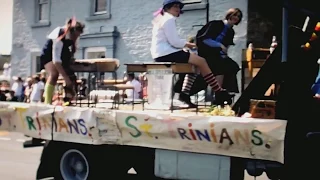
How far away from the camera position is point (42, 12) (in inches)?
998

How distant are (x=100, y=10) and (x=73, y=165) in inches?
596

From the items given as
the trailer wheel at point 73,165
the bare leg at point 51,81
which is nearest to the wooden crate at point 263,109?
the trailer wheel at point 73,165

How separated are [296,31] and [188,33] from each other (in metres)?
13.5

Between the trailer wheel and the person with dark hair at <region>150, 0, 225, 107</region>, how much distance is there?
1746mm

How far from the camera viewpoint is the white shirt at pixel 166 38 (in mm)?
8117

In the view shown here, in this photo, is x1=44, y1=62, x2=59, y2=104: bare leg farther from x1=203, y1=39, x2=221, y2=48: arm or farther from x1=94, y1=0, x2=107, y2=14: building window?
x1=94, y1=0, x2=107, y2=14: building window

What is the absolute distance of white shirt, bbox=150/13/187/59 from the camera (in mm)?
8117

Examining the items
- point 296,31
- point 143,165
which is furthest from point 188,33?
point 296,31

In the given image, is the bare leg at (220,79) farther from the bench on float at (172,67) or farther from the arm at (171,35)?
the arm at (171,35)

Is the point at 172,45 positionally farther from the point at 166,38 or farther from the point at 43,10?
the point at 43,10

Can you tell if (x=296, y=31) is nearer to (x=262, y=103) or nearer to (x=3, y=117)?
(x=262, y=103)

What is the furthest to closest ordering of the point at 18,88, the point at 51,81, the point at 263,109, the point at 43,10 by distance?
the point at 43,10 < the point at 18,88 < the point at 51,81 < the point at 263,109

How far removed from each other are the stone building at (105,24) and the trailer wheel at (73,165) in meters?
10.7

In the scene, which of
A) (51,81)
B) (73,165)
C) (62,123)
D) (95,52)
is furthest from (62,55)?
(95,52)
